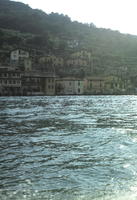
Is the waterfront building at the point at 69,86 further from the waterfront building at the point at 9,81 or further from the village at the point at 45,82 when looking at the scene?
the waterfront building at the point at 9,81

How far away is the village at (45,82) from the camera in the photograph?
335 ft

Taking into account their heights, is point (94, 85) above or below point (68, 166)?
below

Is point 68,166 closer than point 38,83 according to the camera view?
Yes

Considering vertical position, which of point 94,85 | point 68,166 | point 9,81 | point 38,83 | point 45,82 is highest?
point 68,166

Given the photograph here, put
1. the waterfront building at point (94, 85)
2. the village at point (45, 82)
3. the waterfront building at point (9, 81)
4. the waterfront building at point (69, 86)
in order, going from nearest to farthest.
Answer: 1. the waterfront building at point (9, 81)
2. the village at point (45, 82)
3. the waterfront building at point (69, 86)
4. the waterfront building at point (94, 85)

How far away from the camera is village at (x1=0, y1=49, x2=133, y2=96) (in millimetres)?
102062

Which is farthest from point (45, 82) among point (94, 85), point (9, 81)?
point (94, 85)

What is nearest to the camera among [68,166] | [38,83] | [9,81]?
[68,166]

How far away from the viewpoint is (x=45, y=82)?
366 feet

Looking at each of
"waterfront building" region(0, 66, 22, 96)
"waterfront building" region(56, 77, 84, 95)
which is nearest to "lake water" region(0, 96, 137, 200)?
"waterfront building" region(0, 66, 22, 96)

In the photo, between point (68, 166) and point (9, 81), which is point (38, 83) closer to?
point (9, 81)

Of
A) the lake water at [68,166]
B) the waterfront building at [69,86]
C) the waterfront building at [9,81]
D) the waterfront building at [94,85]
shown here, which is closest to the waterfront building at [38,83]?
the waterfront building at [9,81]

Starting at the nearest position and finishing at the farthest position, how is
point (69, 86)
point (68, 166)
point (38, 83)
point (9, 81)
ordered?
point (68, 166) < point (9, 81) < point (38, 83) < point (69, 86)

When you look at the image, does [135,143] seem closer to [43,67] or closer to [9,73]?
[9,73]
